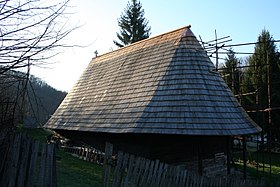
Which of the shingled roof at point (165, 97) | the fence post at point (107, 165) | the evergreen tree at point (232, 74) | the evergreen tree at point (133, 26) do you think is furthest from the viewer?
the evergreen tree at point (133, 26)

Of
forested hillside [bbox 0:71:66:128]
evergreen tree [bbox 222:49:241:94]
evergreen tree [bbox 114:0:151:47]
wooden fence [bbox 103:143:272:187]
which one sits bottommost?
wooden fence [bbox 103:143:272:187]

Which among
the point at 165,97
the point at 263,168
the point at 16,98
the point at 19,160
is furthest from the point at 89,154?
the point at 16,98

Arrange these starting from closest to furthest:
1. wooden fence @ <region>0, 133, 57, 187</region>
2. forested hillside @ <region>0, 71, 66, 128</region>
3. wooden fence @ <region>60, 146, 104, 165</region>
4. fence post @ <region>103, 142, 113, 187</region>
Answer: forested hillside @ <region>0, 71, 66, 128</region>, wooden fence @ <region>0, 133, 57, 187</region>, fence post @ <region>103, 142, 113, 187</region>, wooden fence @ <region>60, 146, 104, 165</region>

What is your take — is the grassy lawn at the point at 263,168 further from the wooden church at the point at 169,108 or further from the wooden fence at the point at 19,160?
the wooden fence at the point at 19,160

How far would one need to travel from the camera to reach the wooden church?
9.48m

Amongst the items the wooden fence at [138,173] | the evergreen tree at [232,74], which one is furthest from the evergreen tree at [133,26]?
the wooden fence at [138,173]

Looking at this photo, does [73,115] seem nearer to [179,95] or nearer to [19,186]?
[179,95]

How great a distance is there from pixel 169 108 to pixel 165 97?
54 centimetres

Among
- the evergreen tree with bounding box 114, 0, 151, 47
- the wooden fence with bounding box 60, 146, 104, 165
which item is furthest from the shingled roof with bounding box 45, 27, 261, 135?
the evergreen tree with bounding box 114, 0, 151, 47

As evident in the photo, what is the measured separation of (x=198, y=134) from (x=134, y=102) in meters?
2.98

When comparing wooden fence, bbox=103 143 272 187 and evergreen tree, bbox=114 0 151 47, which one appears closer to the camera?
wooden fence, bbox=103 143 272 187

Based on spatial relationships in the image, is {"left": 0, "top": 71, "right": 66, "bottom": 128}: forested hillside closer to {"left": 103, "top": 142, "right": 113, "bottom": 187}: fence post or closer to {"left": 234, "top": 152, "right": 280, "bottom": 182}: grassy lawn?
{"left": 103, "top": 142, "right": 113, "bottom": 187}: fence post

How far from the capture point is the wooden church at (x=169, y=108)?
31.1 feet

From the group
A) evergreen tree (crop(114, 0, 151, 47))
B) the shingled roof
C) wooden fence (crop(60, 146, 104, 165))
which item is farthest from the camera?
evergreen tree (crop(114, 0, 151, 47))
